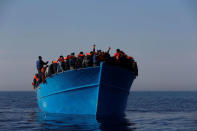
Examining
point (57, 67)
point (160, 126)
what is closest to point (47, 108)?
point (57, 67)

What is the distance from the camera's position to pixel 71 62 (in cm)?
1708

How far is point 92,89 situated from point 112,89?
1155 millimetres

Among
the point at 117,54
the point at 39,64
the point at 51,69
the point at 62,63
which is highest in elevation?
the point at 117,54

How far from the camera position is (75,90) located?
55.1 feet

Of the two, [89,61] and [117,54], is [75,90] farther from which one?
[117,54]

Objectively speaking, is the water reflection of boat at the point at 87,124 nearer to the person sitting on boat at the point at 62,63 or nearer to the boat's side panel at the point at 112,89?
the boat's side panel at the point at 112,89

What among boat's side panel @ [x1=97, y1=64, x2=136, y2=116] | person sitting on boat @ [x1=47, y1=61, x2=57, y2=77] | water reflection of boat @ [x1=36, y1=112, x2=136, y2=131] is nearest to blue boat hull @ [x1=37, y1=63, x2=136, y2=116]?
boat's side panel @ [x1=97, y1=64, x2=136, y2=116]

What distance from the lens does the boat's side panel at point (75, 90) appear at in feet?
53.1

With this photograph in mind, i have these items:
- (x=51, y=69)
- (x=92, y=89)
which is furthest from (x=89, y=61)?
(x=51, y=69)

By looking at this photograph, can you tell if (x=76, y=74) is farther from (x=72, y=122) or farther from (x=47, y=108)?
(x=47, y=108)

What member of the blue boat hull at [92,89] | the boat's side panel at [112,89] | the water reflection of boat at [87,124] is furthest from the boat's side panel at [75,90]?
the water reflection of boat at [87,124]

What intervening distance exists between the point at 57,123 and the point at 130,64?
5.51m

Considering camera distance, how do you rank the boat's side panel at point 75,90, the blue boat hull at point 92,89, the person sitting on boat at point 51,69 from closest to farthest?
1. the blue boat hull at point 92,89
2. the boat's side panel at point 75,90
3. the person sitting on boat at point 51,69

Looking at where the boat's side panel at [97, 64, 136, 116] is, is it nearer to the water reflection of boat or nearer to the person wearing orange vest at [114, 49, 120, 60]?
the water reflection of boat
